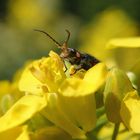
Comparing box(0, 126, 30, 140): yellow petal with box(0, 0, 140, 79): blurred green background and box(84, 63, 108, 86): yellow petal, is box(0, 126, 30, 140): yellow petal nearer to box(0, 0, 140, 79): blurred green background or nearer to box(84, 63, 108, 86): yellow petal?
box(84, 63, 108, 86): yellow petal

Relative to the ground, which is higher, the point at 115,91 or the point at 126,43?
the point at 126,43

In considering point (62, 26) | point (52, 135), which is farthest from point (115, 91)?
point (62, 26)

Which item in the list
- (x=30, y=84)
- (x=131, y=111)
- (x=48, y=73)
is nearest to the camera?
(x=131, y=111)

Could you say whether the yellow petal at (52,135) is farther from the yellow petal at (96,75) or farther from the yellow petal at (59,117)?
the yellow petal at (96,75)

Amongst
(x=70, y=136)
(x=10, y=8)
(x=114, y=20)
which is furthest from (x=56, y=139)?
(x=10, y=8)

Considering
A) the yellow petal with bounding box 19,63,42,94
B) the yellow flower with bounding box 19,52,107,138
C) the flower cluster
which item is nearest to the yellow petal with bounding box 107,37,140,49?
the flower cluster

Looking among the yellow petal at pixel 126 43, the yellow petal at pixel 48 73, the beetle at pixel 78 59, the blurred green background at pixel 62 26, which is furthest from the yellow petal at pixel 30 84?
the blurred green background at pixel 62 26

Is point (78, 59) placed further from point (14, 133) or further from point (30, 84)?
point (14, 133)
